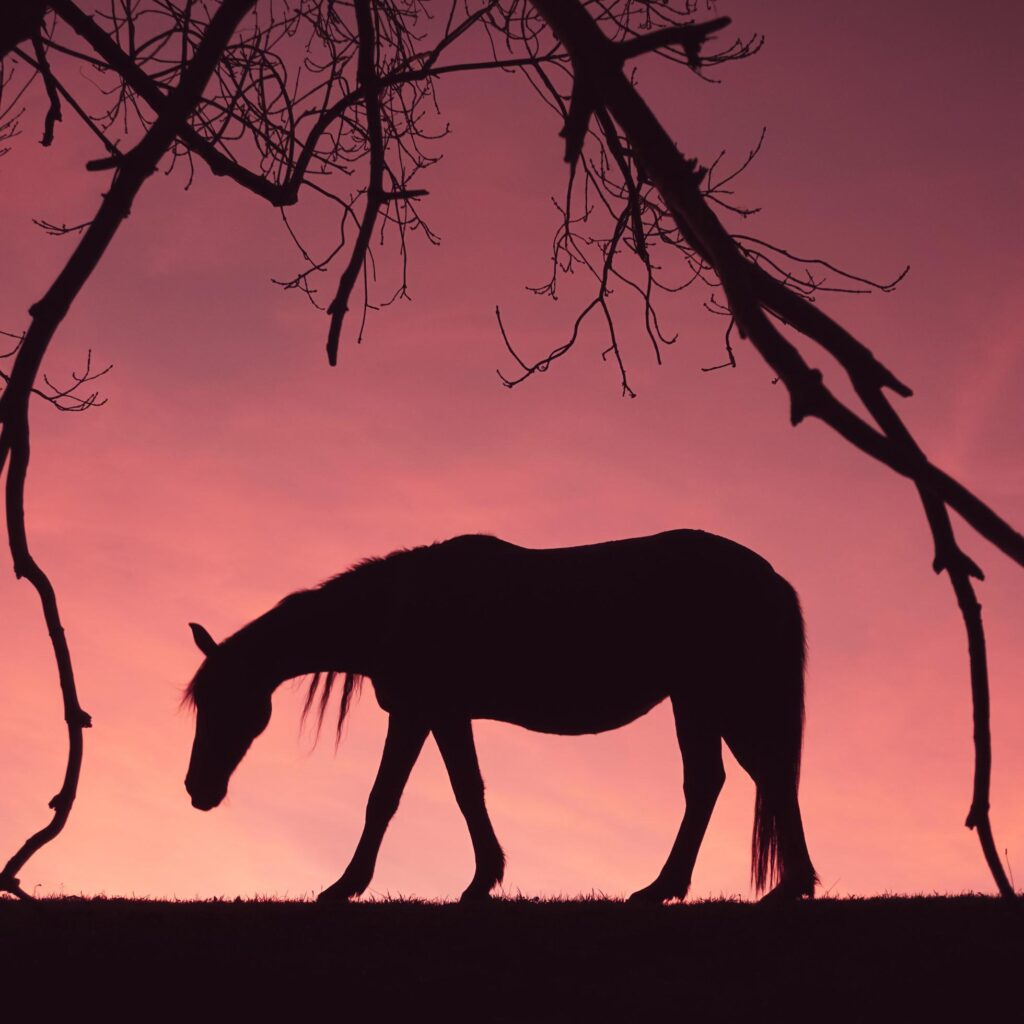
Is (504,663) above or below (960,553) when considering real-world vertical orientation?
above

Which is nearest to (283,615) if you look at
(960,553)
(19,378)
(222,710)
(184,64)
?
(222,710)

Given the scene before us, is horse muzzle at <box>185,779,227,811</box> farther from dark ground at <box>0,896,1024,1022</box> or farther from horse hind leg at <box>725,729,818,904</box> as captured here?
horse hind leg at <box>725,729,818,904</box>

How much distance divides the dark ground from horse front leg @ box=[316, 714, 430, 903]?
1035 millimetres

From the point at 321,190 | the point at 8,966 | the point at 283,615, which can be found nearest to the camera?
the point at 8,966

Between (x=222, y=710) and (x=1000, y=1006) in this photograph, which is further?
(x=222, y=710)

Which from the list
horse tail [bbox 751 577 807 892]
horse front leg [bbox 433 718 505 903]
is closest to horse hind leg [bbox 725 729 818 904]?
horse tail [bbox 751 577 807 892]

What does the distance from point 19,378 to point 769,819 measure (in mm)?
5611

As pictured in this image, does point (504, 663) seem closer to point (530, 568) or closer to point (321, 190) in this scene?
point (530, 568)

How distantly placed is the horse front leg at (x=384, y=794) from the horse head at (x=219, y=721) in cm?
98

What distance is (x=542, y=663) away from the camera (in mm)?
8031

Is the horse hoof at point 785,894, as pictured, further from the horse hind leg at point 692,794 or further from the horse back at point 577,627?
the horse back at point 577,627

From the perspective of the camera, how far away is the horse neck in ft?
27.8

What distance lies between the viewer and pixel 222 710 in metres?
8.31

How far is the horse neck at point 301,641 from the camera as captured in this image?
8.46m
